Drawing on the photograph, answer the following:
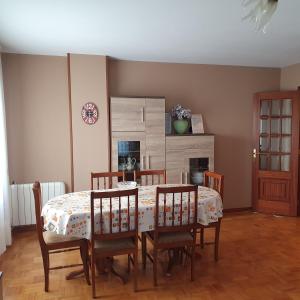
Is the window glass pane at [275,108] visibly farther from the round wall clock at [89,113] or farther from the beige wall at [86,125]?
the round wall clock at [89,113]

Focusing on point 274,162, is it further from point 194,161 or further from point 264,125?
point 194,161

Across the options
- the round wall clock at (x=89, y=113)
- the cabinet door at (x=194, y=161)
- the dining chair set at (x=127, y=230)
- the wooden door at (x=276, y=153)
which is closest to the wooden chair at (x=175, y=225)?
the dining chair set at (x=127, y=230)

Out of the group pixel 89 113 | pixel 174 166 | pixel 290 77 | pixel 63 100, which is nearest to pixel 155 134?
pixel 174 166

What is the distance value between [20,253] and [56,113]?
1.86 meters

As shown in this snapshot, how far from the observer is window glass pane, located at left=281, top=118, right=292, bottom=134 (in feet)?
15.1

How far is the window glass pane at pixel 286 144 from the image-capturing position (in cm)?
461

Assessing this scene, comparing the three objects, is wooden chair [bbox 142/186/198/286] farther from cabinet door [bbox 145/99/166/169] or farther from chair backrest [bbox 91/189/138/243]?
cabinet door [bbox 145/99/166/169]

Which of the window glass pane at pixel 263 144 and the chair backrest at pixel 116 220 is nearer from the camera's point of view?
the chair backrest at pixel 116 220

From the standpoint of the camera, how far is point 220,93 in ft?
15.4

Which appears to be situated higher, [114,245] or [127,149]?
[127,149]

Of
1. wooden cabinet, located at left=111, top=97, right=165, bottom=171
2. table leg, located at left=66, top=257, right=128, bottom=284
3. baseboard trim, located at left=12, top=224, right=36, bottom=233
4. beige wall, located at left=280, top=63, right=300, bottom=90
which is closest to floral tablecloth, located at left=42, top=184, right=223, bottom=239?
table leg, located at left=66, top=257, right=128, bottom=284

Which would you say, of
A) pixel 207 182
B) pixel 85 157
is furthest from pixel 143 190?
pixel 85 157

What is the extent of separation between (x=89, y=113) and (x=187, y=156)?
155 cm

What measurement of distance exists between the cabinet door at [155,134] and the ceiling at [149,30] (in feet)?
2.33
